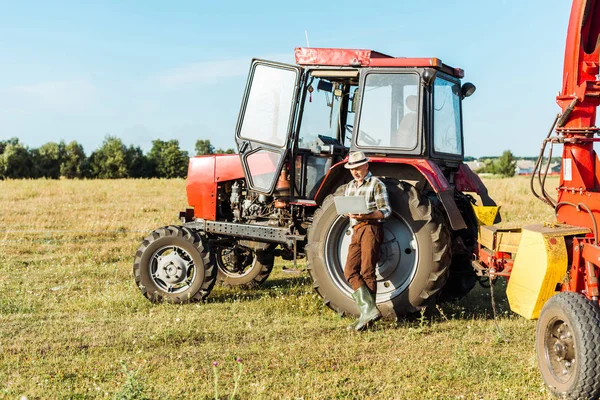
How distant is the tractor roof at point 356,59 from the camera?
21.2 ft

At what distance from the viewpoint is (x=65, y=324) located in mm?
6328

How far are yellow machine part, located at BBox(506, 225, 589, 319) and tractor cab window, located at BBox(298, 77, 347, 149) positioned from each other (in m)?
2.99

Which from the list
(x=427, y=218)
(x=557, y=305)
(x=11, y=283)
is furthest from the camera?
(x=11, y=283)

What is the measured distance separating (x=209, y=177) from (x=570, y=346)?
195 inches

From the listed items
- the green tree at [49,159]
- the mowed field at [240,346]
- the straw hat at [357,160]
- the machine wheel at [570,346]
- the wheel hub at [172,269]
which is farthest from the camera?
the green tree at [49,159]

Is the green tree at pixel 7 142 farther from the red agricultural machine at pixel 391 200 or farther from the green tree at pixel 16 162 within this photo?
the red agricultural machine at pixel 391 200

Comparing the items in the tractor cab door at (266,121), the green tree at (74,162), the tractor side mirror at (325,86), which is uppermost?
the green tree at (74,162)

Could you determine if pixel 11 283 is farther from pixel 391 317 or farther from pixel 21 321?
pixel 391 317

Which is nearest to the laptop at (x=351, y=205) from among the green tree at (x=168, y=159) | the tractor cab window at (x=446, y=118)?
the tractor cab window at (x=446, y=118)

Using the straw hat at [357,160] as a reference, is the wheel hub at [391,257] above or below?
below

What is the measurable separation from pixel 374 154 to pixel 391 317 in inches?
66.1

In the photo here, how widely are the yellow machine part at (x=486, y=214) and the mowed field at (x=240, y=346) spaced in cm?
101

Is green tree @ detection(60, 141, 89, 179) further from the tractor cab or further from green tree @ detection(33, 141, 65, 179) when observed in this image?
the tractor cab

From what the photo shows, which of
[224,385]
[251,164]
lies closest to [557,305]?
[224,385]
